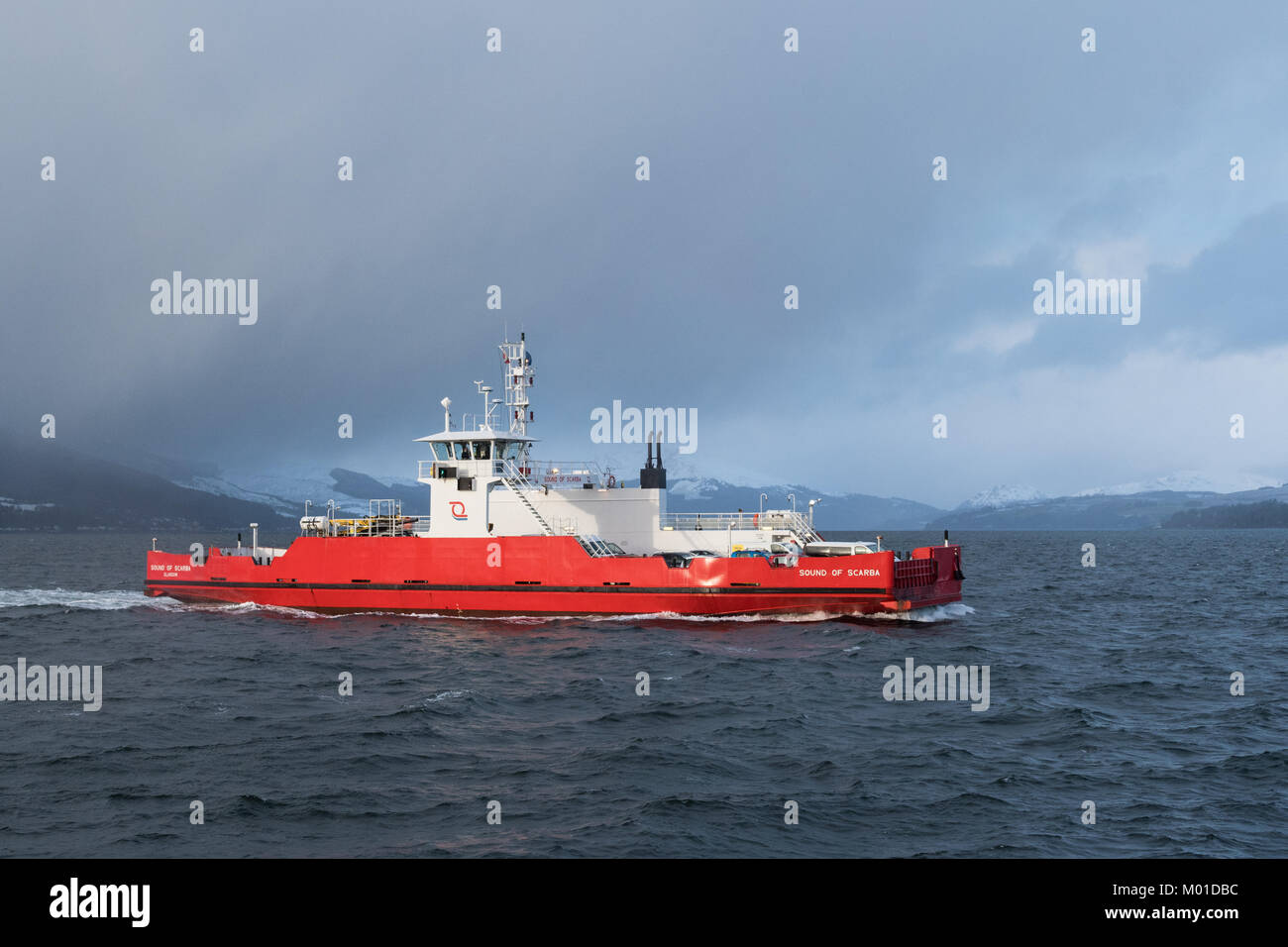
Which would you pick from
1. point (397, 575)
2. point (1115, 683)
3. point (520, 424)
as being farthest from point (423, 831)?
point (520, 424)

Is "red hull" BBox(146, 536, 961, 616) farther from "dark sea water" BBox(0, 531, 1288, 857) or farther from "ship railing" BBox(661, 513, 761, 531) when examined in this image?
"ship railing" BBox(661, 513, 761, 531)

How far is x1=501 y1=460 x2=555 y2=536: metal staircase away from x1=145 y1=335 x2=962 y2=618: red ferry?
0.04m

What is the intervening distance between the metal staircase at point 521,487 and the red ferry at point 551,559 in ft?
0.15

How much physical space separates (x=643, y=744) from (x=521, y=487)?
1785 centimetres

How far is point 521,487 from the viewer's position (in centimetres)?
3281

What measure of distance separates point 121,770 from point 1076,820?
46.6 feet

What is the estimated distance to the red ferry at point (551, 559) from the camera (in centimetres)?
3003

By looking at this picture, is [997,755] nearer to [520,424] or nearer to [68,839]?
[68,839]

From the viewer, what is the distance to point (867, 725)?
1755cm

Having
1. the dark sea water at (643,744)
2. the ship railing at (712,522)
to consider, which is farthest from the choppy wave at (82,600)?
the ship railing at (712,522)
